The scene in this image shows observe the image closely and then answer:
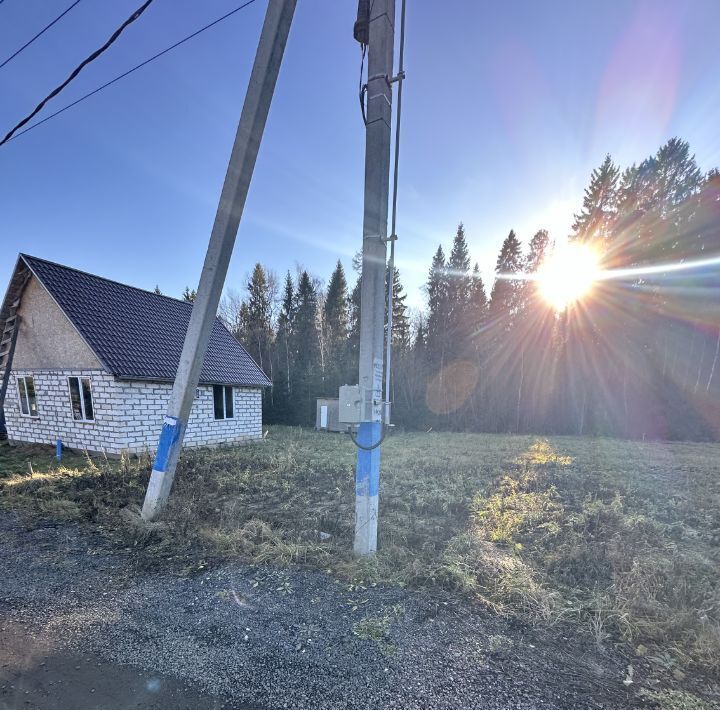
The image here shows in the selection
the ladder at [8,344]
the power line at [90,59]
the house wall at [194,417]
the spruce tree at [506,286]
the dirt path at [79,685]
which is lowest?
the dirt path at [79,685]

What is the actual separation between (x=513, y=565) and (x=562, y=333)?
853 inches

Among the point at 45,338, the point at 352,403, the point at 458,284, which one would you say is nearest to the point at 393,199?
the point at 352,403

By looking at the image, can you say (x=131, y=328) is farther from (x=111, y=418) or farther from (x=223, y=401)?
(x=223, y=401)

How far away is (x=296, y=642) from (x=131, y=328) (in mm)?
11136

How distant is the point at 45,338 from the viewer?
411 inches

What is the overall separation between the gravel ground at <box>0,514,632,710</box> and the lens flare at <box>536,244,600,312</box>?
2300 cm

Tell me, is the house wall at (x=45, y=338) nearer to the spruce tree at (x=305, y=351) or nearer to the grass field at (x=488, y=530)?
the grass field at (x=488, y=530)

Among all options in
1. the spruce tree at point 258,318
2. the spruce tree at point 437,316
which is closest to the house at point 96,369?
the spruce tree at point 437,316

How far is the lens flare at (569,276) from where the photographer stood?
2158 centimetres

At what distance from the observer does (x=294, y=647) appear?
2260mm

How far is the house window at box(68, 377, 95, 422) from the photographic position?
9.66 meters

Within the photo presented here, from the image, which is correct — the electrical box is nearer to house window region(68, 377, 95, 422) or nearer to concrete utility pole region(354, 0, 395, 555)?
concrete utility pole region(354, 0, 395, 555)

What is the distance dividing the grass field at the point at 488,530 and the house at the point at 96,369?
147cm

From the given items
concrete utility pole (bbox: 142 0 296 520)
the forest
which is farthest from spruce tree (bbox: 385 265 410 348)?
concrete utility pole (bbox: 142 0 296 520)
